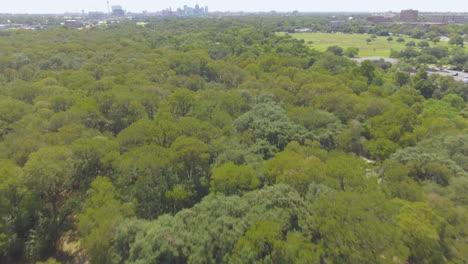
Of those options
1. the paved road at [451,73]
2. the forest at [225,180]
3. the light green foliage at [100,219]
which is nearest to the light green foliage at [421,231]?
the forest at [225,180]

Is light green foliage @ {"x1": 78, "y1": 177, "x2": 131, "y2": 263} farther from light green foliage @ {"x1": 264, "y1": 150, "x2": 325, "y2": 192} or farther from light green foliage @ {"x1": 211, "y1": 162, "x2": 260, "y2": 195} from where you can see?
light green foliage @ {"x1": 264, "y1": 150, "x2": 325, "y2": 192}

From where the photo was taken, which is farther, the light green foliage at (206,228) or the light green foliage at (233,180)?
the light green foliage at (233,180)

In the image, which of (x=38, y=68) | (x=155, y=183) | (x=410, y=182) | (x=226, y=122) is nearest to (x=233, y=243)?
(x=155, y=183)

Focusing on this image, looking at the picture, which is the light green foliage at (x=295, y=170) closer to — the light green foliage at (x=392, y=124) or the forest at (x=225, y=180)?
the forest at (x=225, y=180)

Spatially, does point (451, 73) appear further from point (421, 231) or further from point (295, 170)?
point (421, 231)

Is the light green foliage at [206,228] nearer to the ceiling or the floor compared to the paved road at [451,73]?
nearer to the floor
